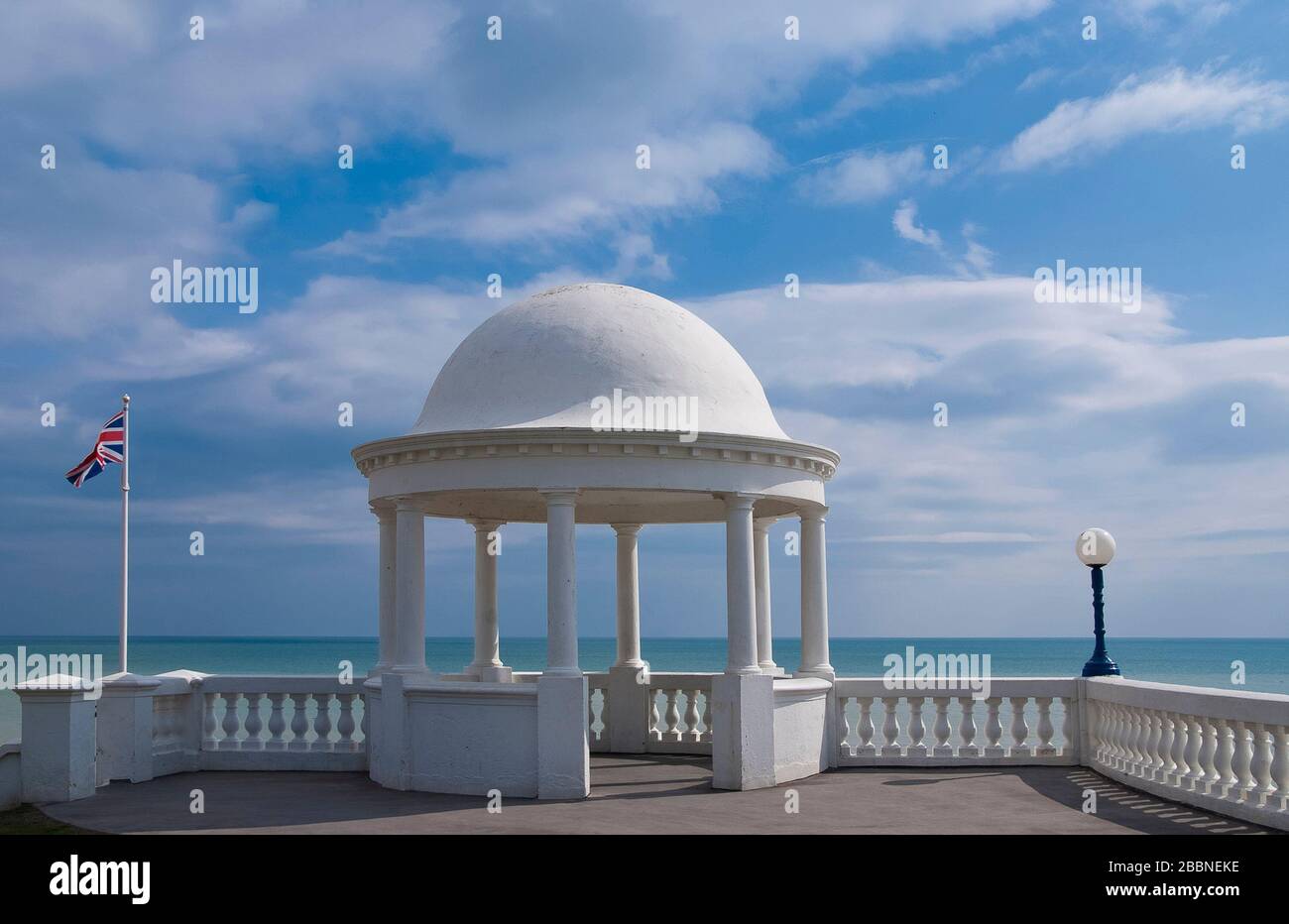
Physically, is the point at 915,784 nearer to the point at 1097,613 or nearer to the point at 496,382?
the point at 1097,613

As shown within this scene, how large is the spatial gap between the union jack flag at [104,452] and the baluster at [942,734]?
1237 centimetres

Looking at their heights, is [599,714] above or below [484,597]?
below

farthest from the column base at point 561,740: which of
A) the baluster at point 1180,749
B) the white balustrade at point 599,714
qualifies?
the baluster at point 1180,749

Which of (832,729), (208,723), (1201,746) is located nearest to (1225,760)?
(1201,746)

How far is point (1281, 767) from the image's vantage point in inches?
443

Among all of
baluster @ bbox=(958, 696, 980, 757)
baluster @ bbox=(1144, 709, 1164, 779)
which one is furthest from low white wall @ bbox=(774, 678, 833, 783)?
baluster @ bbox=(1144, 709, 1164, 779)

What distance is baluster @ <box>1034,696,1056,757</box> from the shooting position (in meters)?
16.7

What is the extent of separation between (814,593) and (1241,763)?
6906 millimetres

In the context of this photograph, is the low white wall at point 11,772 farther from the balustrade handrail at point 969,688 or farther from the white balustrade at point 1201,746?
the white balustrade at point 1201,746

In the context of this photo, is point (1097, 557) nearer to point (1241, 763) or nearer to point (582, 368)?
point (1241, 763)

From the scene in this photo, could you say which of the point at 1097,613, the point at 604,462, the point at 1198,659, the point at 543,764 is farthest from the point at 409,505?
the point at 1198,659

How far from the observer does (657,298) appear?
17.6 m

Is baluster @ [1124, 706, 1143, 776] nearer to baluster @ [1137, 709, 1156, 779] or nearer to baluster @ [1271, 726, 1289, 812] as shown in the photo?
baluster @ [1137, 709, 1156, 779]

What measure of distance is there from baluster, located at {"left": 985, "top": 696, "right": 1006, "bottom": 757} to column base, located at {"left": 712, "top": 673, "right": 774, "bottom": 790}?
3387mm
